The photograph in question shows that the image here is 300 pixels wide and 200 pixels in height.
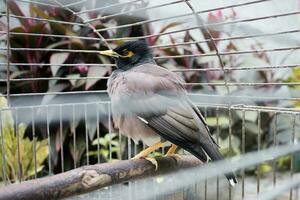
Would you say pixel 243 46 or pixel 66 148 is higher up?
pixel 243 46

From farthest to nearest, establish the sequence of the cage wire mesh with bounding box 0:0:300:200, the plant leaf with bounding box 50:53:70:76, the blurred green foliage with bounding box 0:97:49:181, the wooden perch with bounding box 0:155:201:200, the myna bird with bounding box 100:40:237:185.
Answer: the plant leaf with bounding box 50:53:70:76 → the blurred green foliage with bounding box 0:97:49:181 → the cage wire mesh with bounding box 0:0:300:200 → the myna bird with bounding box 100:40:237:185 → the wooden perch with bounding box 0:155:201:200

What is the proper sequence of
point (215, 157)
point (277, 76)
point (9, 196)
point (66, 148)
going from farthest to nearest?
point (277, 76), point (66, 148), point (215, 157), point (9, 196)

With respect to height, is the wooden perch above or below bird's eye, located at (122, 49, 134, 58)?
below

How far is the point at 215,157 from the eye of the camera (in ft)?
2.34

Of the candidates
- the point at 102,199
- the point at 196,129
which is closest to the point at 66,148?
the point at 102,199

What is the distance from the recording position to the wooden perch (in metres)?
0.45

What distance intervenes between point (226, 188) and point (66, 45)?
0.88 meters

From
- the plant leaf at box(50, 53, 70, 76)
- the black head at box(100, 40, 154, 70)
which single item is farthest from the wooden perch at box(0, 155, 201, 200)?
the plant leaf at box(50, 53, 70, 76)

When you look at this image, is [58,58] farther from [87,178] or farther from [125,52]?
[87,178]

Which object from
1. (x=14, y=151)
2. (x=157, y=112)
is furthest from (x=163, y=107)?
Result: (x=14, y=151)

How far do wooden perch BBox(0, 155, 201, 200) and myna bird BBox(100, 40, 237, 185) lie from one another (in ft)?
0.16

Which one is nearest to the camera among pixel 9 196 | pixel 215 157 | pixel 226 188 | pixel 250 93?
pixel 9 196

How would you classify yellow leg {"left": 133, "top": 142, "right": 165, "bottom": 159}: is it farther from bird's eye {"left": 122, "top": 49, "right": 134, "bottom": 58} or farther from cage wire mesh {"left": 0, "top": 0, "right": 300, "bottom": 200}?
bird's eye {"left": 122, "top": 49, "right": 134, "bottom": 58}

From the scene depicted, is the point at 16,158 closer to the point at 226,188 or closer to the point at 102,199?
the point at 102,199
